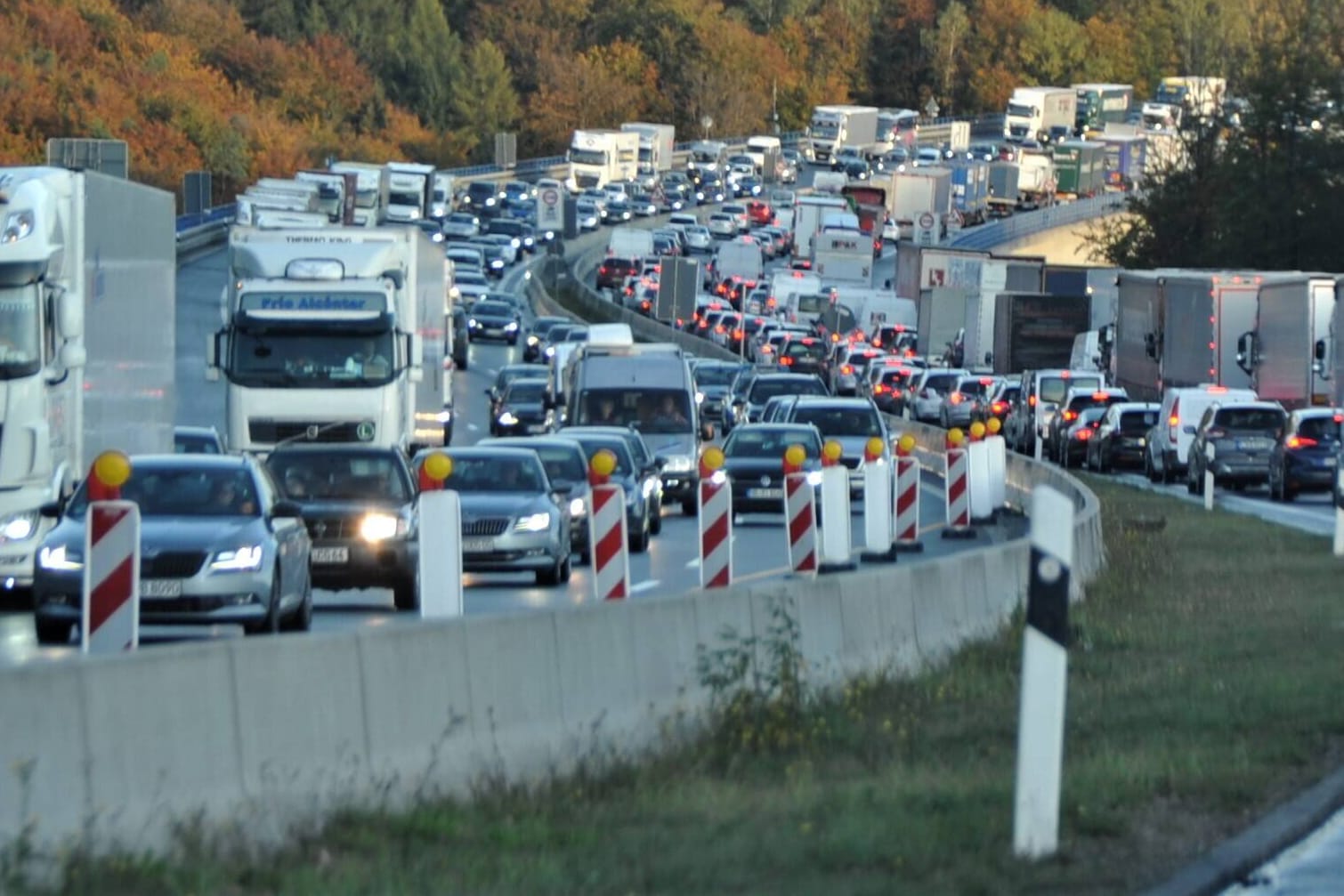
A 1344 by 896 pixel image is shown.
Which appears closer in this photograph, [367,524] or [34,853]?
[34,853]

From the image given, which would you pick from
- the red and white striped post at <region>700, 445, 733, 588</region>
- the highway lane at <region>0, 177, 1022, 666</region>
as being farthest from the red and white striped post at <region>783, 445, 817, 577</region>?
the red and white striped post at <region>700, 445, 733, 588</region>

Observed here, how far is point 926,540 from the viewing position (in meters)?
33.0

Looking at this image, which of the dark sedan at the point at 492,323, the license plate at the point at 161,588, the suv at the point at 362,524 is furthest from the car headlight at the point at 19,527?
the dark sedan at the point at 492,323

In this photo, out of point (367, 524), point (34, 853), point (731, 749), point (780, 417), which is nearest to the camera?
point (34, 853)

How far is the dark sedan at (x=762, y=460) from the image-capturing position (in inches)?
1411

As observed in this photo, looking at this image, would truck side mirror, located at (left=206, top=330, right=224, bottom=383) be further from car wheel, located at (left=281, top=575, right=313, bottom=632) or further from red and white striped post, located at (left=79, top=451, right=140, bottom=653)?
red and white striped post, located at (left=79, top=451, right=140, bottom=653)

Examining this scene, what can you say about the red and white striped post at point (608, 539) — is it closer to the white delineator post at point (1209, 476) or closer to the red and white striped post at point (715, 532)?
the red and white striped post at point (715, 532)

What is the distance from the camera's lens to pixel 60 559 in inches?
719

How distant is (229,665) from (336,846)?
0.79 metres

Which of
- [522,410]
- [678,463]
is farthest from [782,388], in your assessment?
[678,463]

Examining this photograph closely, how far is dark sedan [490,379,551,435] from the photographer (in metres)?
49.2

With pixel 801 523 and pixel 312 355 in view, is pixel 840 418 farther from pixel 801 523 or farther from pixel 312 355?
pixel 801 523

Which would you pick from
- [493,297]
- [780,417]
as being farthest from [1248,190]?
[780,417]

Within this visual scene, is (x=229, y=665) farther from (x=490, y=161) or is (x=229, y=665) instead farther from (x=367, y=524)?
(x=490, y=161)
